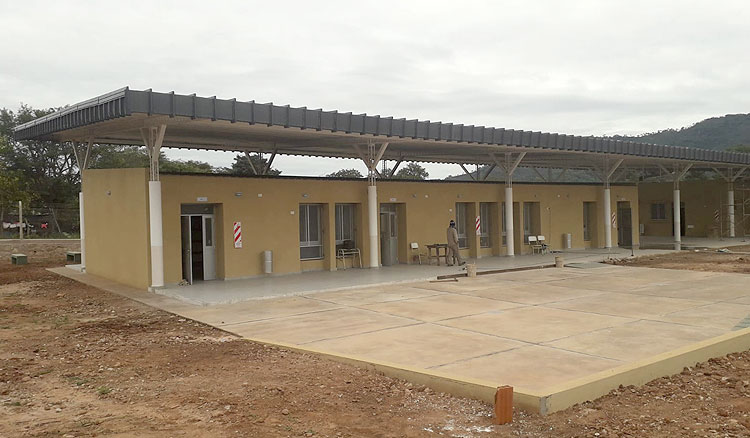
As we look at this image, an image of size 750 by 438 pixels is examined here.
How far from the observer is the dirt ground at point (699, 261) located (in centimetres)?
2066

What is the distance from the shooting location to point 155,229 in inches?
619

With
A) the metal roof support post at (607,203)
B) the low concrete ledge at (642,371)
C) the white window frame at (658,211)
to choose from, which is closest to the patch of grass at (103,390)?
the low concrete ledge at (642,371)

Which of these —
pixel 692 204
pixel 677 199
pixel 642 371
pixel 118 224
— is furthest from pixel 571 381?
pixel 692 204

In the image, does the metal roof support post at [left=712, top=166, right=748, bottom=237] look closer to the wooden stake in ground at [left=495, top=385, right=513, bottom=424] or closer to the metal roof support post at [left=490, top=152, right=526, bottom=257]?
the metal roof support post at [left=490, top=152, right=526, bottom=257]

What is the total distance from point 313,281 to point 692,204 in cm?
3279

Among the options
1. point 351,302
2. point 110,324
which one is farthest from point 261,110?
point 110,324

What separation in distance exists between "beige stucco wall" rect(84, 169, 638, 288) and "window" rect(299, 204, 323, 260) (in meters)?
0.25

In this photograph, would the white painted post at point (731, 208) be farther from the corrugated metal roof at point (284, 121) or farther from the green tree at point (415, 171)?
the green tree at point (415, 171)

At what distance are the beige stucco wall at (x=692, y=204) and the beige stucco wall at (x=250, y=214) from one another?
2072cm

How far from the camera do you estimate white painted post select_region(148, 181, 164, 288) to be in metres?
15.6

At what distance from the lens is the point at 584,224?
31.0 meters

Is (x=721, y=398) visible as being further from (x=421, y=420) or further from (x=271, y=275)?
(x=271, y=275)

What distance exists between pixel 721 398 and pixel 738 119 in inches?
4088

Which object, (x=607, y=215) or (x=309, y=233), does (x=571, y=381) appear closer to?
(x=309, y=233)
